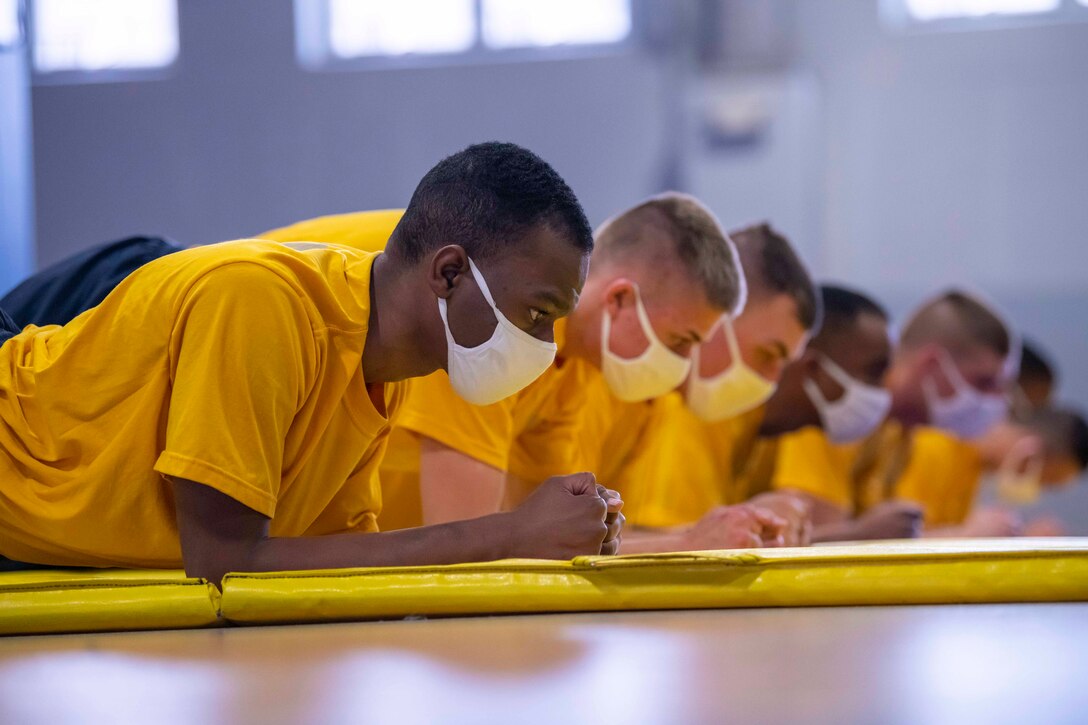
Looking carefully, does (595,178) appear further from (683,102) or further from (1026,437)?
(1026,437)

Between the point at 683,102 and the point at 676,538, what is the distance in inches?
185

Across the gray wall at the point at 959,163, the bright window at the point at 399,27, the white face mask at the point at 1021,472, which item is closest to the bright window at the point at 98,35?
the bright window at the point at 399,27

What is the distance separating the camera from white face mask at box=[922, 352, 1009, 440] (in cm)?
444

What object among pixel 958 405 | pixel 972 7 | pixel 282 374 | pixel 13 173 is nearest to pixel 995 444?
pixel 958 405

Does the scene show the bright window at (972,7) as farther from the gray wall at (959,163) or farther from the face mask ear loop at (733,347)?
the face mask ear loop at (733,347)

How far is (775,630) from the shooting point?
139 cm

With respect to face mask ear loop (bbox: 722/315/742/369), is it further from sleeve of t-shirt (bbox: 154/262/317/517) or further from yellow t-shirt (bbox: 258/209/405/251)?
sleeve of t-shirt (bbox: 154/262/317/517)

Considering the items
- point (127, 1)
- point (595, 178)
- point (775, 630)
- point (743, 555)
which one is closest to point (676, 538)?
point (743, 555)

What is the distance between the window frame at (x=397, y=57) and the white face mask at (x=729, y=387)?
4293 mm

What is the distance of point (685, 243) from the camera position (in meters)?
2.46

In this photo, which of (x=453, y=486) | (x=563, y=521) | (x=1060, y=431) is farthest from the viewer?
(x=1060, y=431)

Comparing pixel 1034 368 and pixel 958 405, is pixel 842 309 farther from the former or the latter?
pixel 1034 368

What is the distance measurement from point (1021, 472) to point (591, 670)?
4.98 meters

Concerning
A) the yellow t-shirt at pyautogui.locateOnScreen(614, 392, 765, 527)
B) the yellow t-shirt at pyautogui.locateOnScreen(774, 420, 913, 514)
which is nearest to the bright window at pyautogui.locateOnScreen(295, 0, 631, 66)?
the yellow t-shirt at pyautogui.locateOnScreen(774, 420, 913, 514)
